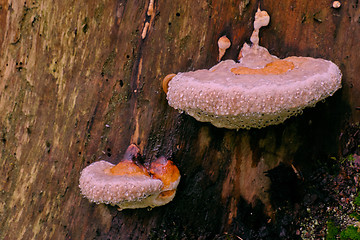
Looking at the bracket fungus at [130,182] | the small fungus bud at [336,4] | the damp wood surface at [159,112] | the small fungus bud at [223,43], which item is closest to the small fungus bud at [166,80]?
the damp wood surface at [159,112]

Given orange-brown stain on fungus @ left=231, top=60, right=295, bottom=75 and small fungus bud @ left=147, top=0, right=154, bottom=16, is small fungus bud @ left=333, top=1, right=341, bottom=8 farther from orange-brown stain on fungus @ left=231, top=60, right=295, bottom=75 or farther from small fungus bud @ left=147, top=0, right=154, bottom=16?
small fungus bud @ left=147, top=0, right=154, bottom=16

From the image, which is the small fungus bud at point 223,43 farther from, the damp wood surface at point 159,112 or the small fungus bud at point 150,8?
the small fungus bud at point 150,8

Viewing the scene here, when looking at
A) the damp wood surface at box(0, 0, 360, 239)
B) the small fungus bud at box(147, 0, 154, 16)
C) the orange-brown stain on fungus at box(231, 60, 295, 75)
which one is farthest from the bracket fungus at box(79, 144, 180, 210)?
the small fungus bud at box(147, 0, 154, 16)

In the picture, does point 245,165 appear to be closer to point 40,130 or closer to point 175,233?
point 175,233

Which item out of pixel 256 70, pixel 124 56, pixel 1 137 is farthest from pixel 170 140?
pixel 1 137

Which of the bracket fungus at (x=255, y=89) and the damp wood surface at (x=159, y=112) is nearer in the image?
the bracket fungus at (x=255, y=89)

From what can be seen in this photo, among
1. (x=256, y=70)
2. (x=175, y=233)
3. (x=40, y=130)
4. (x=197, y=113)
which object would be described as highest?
(x=256, y=70)
